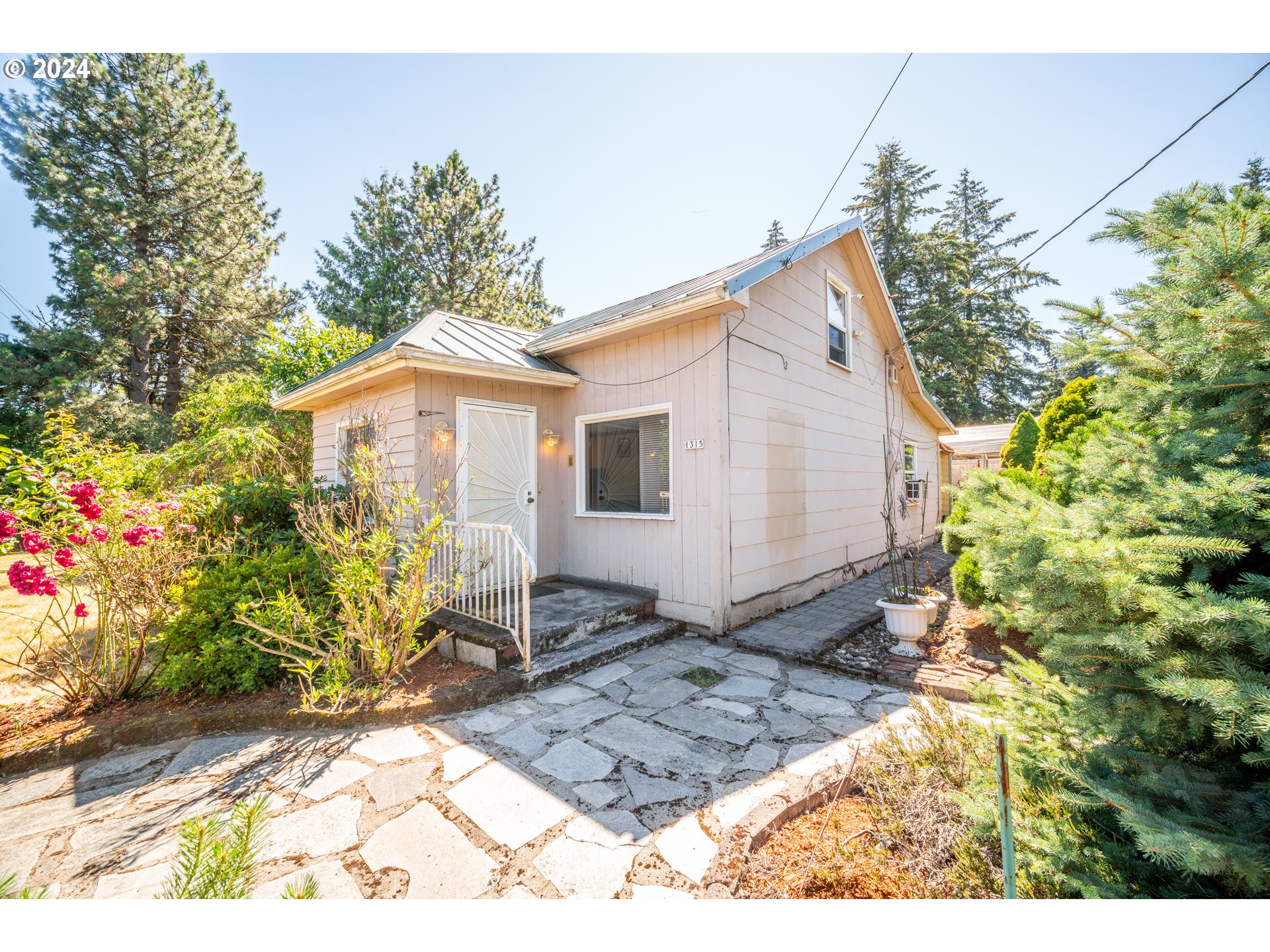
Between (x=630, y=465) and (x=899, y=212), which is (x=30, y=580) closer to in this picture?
(x=630, y=465)

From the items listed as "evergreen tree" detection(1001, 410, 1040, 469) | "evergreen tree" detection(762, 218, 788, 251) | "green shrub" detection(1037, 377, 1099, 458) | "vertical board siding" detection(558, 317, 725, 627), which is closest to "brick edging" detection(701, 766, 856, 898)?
"vertical board siding" detection(558, 317, 725, 627)

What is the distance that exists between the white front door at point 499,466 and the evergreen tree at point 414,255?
13.9 m

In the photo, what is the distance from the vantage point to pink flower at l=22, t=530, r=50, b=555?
9.98 ft

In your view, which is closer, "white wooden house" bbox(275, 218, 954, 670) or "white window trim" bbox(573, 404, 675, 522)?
"white wooden house" bbox(275, 218, 954, 670)

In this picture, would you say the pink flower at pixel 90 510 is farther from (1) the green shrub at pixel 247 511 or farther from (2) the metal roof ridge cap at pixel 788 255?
(2) the metal roof ridge cap at pixel 788 255

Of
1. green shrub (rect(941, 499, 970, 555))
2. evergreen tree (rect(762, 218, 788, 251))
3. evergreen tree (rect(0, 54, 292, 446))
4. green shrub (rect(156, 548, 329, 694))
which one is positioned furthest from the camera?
evergreen tree (rect(762, 218, 788, 251))

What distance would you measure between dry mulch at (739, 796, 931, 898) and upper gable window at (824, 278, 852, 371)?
22.0 feet

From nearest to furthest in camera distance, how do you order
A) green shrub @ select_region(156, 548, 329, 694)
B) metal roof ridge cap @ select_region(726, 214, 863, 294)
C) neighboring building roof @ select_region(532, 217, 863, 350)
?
green shrub @ select_region(156, 548, 329, 694), metal roof ridge cap @ select_region(726, 214, 863, 294), neighboring building roof @ select_region(532, 217, 863, 350)

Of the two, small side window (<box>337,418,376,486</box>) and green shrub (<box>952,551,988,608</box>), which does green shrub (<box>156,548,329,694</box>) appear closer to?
small side window (<box>337,418,376,486</box>)

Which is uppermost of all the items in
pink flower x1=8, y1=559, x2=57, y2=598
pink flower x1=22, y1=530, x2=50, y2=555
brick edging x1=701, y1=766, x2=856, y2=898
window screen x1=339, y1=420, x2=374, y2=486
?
window screen x1=339, y1=420, x2=374, y2=486
